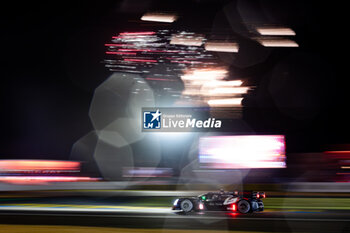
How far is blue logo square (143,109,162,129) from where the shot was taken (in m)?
21.0

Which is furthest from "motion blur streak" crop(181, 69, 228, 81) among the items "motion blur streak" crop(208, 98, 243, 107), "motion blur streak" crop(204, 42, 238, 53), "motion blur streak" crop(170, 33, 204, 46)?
"motion blur streak" crop(170, 33, 204, 46)

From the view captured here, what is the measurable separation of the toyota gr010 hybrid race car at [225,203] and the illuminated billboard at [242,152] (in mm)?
18715

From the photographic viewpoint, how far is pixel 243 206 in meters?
12.1

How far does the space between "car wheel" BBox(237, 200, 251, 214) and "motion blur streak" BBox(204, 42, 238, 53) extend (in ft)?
74.3

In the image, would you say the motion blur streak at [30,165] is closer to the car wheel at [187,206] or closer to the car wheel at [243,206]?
the car wheel at [187,206]

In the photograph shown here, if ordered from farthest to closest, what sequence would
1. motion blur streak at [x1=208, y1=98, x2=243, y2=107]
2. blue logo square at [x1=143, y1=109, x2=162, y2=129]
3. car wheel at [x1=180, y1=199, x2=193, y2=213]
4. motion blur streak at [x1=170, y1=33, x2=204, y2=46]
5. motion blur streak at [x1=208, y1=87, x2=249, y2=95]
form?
1. motion blur streak at [x1=208, y1=98, x2=243, y2=107]
2. motion blur streak at [x1=208, y1=87, x2=249, y2=95]
3. motion blur streak at [x1=170, y1=33, x2=204, y2=46]
4. blue logo square at [x1=143, y1=109, x2=162, y2=129]
5. car wheel at [x1=180, y1=199, x2=193, y2=213]

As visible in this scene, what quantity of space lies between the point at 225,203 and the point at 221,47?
89.0 ft

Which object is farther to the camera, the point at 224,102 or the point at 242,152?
the point at 224,102

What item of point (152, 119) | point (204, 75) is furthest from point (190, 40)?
point (152, 119)

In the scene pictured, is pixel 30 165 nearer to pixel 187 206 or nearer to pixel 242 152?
pixel 242 152

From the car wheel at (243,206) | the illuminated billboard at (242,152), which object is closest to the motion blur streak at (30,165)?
the illuminated billboard at (242,152)

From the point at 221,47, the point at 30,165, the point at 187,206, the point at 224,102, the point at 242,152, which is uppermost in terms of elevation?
the point at 221,47

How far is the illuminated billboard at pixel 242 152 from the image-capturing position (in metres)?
30.4

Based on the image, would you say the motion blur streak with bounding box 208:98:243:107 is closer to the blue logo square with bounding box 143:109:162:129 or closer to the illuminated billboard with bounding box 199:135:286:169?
the illuminated billboard with bounding box 199:135:286:169
